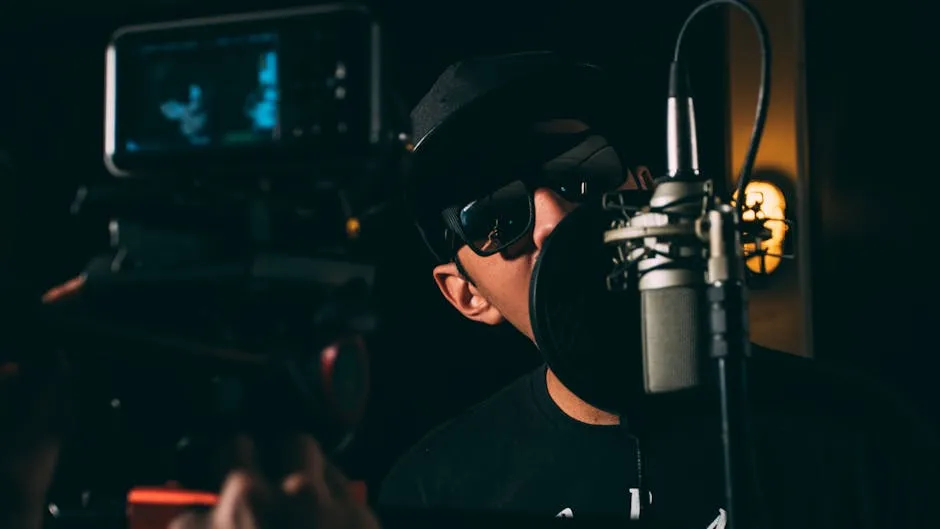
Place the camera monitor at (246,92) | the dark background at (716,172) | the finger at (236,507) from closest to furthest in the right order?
the finger at (236,507) → the camera monitor at (246,92) → the dark background at (716,172)

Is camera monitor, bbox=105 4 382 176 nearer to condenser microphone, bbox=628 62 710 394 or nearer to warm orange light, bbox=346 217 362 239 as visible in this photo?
warm orange light, bbox=346 217 362 239

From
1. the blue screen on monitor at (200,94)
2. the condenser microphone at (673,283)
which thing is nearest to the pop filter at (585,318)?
the condenser microphone at (673,283)

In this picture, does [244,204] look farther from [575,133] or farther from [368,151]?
[575,133]

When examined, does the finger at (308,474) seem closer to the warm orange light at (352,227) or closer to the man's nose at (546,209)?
the warm orange light at (352,227)

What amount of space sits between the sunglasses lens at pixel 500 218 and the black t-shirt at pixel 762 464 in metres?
0.27

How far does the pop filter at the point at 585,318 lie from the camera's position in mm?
782

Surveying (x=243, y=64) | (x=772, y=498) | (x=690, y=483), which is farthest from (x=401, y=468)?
(x=243, y=64)

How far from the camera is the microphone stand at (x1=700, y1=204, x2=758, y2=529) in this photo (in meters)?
0.65

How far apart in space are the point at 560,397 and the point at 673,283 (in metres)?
0.69

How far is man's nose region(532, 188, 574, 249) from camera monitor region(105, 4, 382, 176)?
48cm

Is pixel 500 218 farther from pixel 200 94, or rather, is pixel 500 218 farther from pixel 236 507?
pixel 236 507

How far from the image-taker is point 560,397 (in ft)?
4.39

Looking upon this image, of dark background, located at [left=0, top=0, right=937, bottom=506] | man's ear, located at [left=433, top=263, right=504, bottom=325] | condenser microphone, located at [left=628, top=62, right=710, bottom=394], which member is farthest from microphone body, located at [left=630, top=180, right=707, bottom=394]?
dark background, located at [left=0, top=0, right=937, bottom=506]

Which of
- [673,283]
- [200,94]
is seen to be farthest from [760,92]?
[200,94]
